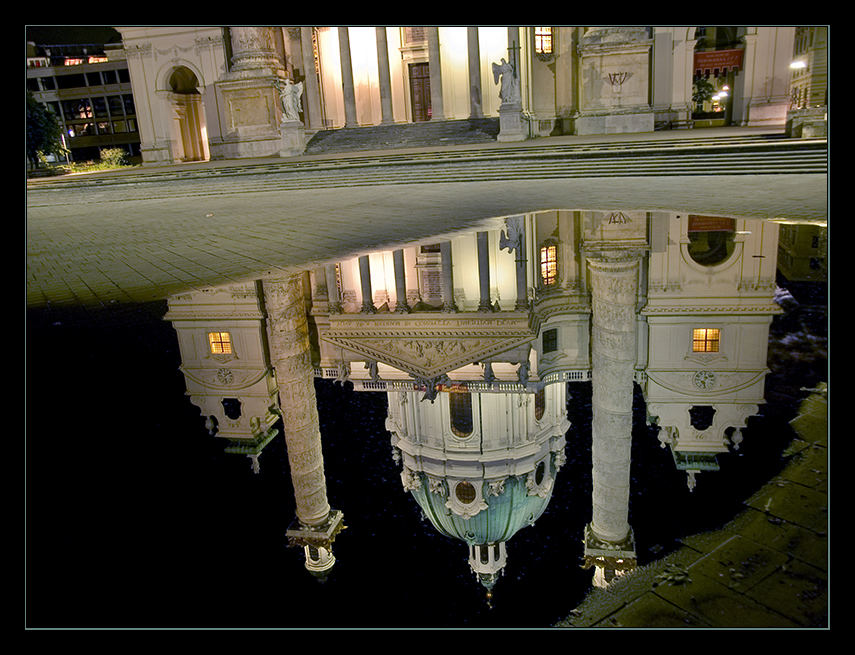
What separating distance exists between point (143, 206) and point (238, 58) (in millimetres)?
19503

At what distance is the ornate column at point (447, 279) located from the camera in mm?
6812

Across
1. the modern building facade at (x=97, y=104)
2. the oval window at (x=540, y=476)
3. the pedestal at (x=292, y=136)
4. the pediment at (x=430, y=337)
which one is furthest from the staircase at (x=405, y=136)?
the oval window at (x=540, y=476)

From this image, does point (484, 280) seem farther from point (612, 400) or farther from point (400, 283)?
point (612, 400)

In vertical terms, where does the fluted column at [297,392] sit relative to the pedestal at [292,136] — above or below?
below

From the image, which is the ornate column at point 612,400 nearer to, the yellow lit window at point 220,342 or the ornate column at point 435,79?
the yellow lit window at point 220,342

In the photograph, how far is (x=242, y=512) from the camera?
336cm

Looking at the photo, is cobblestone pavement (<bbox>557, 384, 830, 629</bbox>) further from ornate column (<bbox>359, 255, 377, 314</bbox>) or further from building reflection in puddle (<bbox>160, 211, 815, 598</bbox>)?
ornate column (<bbox>359, 255, 377, 314</bbox>)

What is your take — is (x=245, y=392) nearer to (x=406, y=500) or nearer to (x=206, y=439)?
(x=206, y=439)

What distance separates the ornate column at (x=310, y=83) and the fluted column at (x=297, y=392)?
94.3 ft

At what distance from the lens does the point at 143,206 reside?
1483 centimetres

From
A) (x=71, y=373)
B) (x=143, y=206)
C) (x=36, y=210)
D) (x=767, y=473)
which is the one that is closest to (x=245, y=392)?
(x=71, y=373)

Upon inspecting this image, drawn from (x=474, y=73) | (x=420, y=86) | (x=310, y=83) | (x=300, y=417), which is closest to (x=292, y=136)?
(x=310, y=83)

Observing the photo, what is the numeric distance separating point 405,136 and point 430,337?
76.2 ft

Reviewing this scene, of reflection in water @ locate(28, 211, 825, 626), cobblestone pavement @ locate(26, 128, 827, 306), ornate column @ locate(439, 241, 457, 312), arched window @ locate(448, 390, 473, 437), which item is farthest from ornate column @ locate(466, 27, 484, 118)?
ornate column @ locate(439, 241, 457, 312)
